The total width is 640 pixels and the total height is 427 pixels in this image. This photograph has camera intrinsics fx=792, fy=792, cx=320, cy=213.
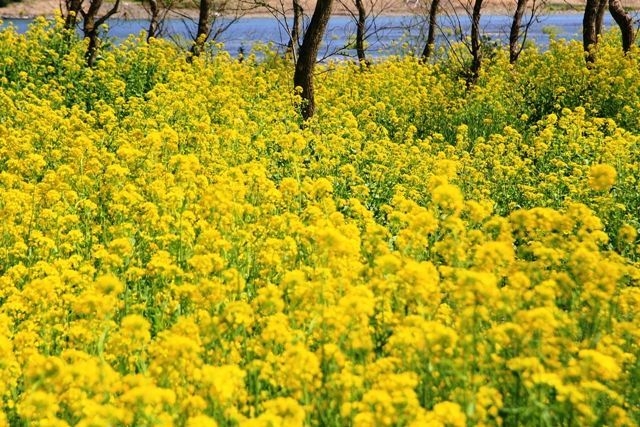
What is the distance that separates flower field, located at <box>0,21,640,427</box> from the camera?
301 cm

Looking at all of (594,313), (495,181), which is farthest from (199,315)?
(495,181)

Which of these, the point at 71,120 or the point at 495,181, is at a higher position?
the point at 71,120

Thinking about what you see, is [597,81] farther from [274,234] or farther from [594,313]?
[594,313]

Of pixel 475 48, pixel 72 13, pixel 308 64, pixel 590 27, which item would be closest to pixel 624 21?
pixel 590 27

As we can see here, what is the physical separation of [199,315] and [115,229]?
5.97 ft

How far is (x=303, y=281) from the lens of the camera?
12.3ft

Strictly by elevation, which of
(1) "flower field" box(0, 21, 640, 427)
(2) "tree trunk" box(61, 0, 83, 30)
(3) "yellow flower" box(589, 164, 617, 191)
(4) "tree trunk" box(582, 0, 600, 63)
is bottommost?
(1) "flower field" box(0, 21, 640, 427)

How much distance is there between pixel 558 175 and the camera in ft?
24.3

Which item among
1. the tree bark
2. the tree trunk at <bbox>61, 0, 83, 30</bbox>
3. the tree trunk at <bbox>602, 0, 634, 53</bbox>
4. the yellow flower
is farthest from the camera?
the tree trunk at <bbox>61, 0, 83, 30</bbox>

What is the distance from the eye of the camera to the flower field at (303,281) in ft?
9.87

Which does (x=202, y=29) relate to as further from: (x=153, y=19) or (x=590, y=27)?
(x=590, y=27)

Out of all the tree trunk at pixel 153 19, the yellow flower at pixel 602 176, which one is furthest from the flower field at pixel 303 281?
the tree trunk at pixel 153 19

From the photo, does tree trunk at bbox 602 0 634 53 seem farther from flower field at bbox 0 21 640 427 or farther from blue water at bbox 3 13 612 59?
blue water at bbox 3 13 612 59

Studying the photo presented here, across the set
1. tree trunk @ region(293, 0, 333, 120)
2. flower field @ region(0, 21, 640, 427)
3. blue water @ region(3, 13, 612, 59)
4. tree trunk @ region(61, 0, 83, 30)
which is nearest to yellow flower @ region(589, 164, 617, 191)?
flower field @ region(0, 21, 640, 427)
